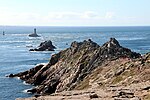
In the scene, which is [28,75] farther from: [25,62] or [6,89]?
[25,62]

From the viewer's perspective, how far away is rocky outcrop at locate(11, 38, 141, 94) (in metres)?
80.4

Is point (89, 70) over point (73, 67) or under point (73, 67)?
over

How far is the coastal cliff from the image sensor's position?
59.6 metres

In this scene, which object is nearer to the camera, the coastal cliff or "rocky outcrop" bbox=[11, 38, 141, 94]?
the coastal cliff

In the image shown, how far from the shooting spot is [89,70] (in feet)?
262

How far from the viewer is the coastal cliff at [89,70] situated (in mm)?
59600

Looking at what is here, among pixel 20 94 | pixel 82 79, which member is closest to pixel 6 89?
pixel 20 94

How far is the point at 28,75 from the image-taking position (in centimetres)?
10812

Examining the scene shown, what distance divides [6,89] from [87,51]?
2492 centimetres

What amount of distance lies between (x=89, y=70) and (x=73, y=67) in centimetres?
990

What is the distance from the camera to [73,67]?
88875 mm

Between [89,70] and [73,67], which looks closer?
[89,70]

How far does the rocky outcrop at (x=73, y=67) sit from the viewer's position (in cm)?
8044

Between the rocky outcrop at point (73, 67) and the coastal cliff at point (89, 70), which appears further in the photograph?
the rocky outcrop at point (73, 67)
